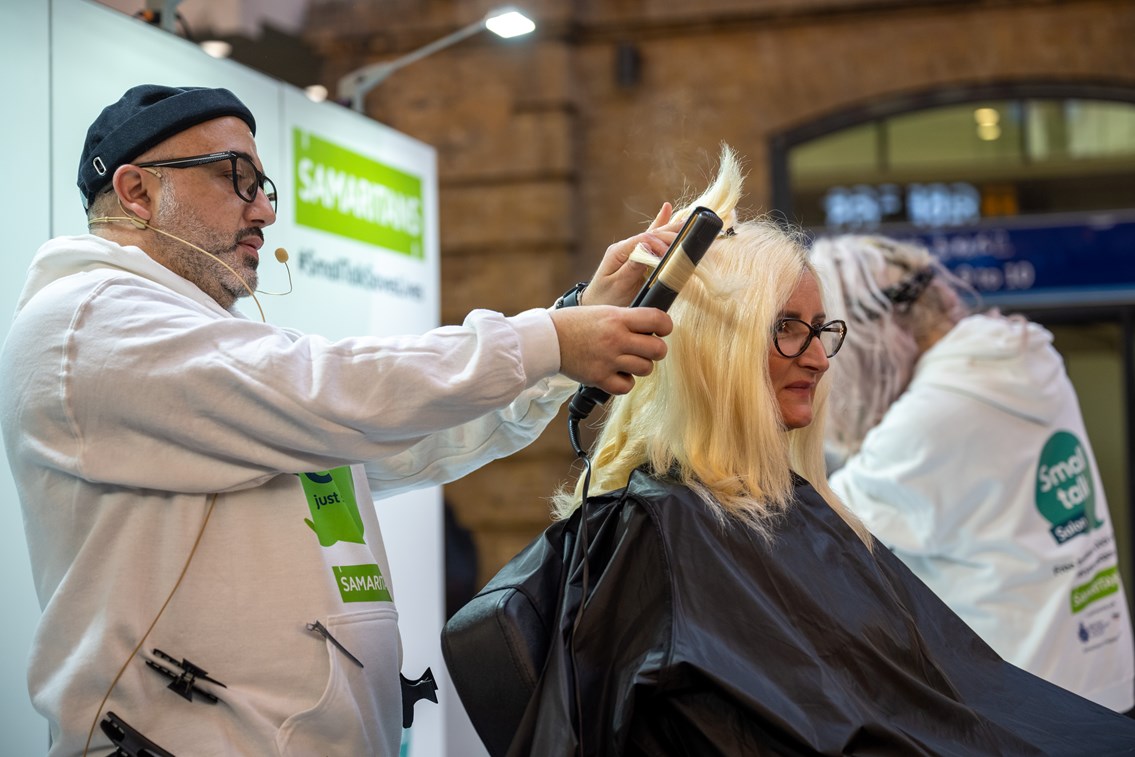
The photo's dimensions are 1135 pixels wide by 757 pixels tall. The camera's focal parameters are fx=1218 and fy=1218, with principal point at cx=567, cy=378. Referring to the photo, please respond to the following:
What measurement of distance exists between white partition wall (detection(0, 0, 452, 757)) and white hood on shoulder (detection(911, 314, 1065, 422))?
165 centimetres

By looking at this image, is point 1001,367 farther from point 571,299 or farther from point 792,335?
point 571,299

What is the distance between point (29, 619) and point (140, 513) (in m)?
0.86

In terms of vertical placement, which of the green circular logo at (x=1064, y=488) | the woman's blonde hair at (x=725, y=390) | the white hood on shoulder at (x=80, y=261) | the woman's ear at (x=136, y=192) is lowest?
the green circular logo at (x=1064, y=488)

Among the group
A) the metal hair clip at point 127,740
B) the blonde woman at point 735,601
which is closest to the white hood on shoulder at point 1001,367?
the blonde woman at point 735,601

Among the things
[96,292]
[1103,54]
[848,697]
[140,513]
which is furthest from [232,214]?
[1103,54]

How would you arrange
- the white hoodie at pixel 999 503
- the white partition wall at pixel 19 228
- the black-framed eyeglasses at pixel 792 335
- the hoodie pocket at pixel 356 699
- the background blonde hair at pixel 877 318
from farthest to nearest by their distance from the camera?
the background blonde hair at pixel 877 318 < the white hoodie at pixel 999 503 < the white partition wall at pixel 19 228 < the black-framed eyeglasses at pixel 792 335 < the hoodie pocket at pixel 356 699

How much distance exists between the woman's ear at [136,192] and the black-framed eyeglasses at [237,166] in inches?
0.7

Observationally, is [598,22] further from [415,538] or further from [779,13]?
[415,538]

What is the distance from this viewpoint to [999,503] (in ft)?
9.95

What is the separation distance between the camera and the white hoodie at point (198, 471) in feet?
5.49

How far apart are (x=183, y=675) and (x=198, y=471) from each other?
0.29 metres

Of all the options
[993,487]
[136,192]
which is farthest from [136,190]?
[993,487]

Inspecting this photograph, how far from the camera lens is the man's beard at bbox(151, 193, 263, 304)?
2000 mm

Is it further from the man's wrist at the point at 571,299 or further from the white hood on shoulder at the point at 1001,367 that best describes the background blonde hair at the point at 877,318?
the man's wrist at the point at 571,299
